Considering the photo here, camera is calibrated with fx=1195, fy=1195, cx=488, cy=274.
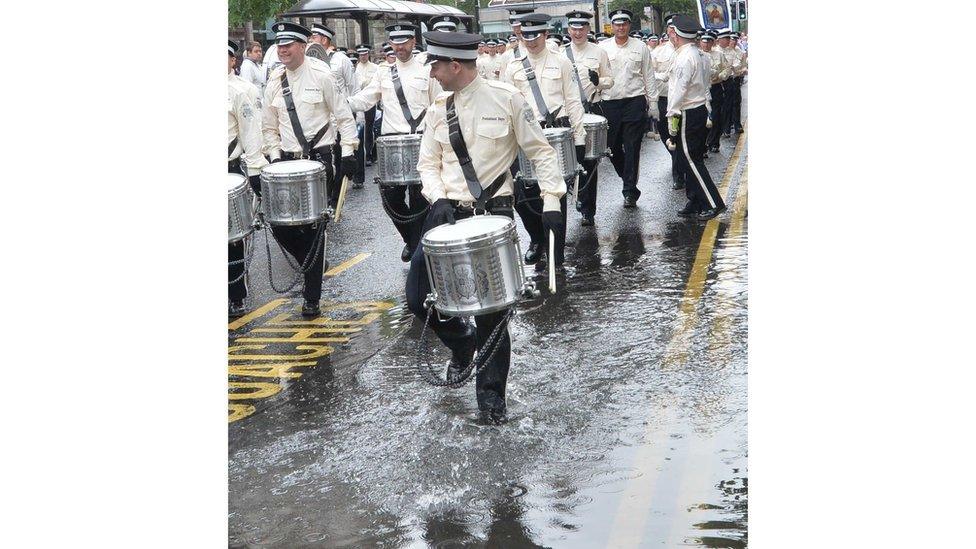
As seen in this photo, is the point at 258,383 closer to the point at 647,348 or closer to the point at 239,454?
the point at 239,454

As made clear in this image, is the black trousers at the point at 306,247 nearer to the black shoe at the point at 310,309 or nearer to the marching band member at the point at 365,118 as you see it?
the black shoe at the point at 310,309

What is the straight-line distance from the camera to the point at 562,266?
10055 millimetres

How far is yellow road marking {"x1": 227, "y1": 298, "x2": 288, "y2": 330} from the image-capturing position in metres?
8.73

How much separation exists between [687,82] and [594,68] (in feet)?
3.82

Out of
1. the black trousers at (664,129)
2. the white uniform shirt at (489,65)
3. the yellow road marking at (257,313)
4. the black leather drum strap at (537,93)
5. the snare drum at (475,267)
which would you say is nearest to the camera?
the snare drum at (475,267)

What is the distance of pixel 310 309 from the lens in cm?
882

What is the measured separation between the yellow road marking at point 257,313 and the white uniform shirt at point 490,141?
289 centimetres

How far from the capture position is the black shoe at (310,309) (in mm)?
8805

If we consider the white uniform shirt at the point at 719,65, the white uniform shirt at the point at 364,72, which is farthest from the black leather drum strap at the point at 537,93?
the white uniform shirt at the point at 719,65

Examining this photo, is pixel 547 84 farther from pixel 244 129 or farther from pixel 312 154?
pixel 244 129

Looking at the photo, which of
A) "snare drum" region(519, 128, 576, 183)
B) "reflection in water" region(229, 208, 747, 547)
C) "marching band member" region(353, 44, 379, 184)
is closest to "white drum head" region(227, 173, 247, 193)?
"reflection in water" region(229, 208, 747, 547)

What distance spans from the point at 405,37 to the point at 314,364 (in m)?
5.16

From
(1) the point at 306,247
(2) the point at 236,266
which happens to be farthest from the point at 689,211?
(2) the point at 236,266

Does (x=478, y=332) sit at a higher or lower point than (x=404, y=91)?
lower
